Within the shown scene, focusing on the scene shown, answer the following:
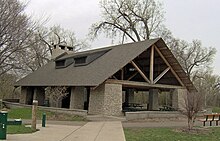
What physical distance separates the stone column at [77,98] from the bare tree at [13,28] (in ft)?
21.0

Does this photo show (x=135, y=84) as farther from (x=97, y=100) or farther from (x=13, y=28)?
(x=13, y=28)

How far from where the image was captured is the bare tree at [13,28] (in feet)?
85.1

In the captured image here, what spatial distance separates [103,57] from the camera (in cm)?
2792

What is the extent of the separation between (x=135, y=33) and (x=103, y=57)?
654 inches

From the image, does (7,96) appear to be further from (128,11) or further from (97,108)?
(97,108)

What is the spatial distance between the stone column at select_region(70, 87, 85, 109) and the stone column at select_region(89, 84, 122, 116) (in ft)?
8.36

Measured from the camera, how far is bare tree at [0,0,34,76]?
25938 millimetres

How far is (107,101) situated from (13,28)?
411 inches

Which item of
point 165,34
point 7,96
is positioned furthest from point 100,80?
point 7,96

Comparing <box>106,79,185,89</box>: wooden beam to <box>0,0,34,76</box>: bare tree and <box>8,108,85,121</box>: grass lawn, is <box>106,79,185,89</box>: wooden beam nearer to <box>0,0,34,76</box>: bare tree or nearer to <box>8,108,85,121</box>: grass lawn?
<box>8,108,85,121</box>: grass lawn

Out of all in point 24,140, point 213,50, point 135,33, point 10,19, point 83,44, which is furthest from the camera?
point 83,44

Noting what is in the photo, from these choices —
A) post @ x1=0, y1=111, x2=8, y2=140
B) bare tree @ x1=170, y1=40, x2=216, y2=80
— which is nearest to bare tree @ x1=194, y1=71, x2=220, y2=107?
bare tree @ x1=170, y1=40, x2=216, y2=80

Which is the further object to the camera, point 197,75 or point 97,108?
point 197,75

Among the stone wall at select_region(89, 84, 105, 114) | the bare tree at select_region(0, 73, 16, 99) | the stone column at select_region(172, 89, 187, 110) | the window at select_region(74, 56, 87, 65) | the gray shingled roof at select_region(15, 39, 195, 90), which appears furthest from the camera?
the bare tree at select_region(0, 73, 16, 99)
